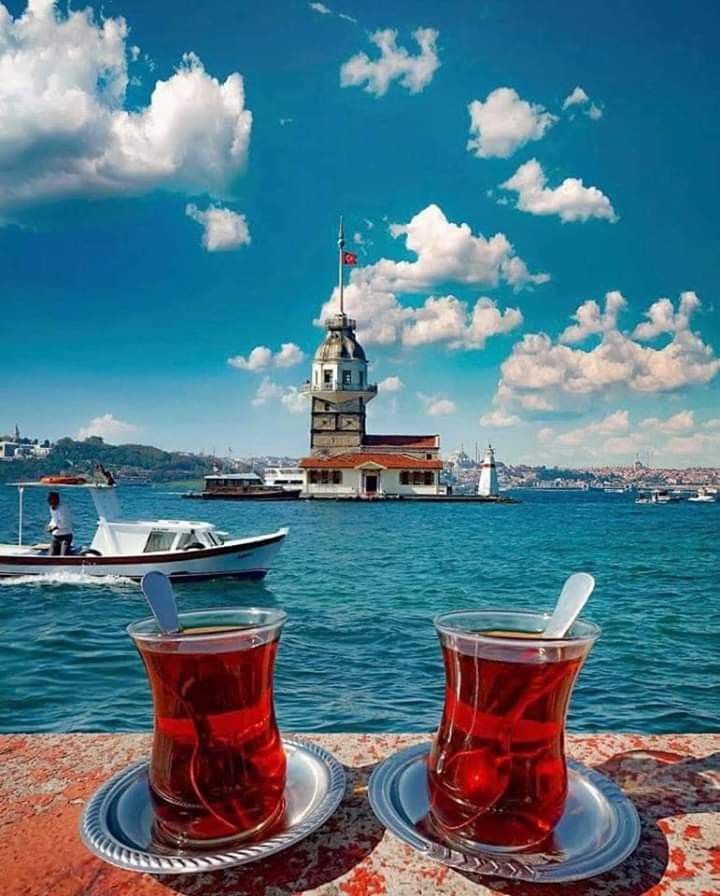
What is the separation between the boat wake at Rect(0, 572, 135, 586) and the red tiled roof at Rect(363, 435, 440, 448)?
53338mm

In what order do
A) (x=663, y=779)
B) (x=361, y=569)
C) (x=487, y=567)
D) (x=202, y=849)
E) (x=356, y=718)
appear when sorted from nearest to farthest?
(x=202, y=849) → (x=663, y=779) → (x=356, y=718) → (x=361, y=569) → (x=487, y=567)

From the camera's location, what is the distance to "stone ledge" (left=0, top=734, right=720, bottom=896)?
3.48 ft

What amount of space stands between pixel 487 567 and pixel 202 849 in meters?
19.4

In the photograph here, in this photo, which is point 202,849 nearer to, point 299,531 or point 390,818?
point 390,818

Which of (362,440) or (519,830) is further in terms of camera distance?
(362,440)

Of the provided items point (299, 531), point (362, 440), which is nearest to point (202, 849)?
point (299, 531)

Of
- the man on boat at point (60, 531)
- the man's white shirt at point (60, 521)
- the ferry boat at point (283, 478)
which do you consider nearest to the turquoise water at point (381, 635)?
the man on boat at point (60, 531)

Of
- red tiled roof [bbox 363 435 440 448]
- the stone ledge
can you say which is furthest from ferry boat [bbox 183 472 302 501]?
the stone ledge

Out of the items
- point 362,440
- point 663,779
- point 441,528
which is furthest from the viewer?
point 362,440

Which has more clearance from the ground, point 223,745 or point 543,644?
point 543,644

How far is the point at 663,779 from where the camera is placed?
142cm

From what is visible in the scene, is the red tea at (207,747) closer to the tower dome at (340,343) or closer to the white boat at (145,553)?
the white boat at (145,553)

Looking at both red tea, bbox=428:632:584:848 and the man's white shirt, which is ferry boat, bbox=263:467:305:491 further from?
red tea, bbox=428:632:584:848

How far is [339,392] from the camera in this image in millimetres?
69125
